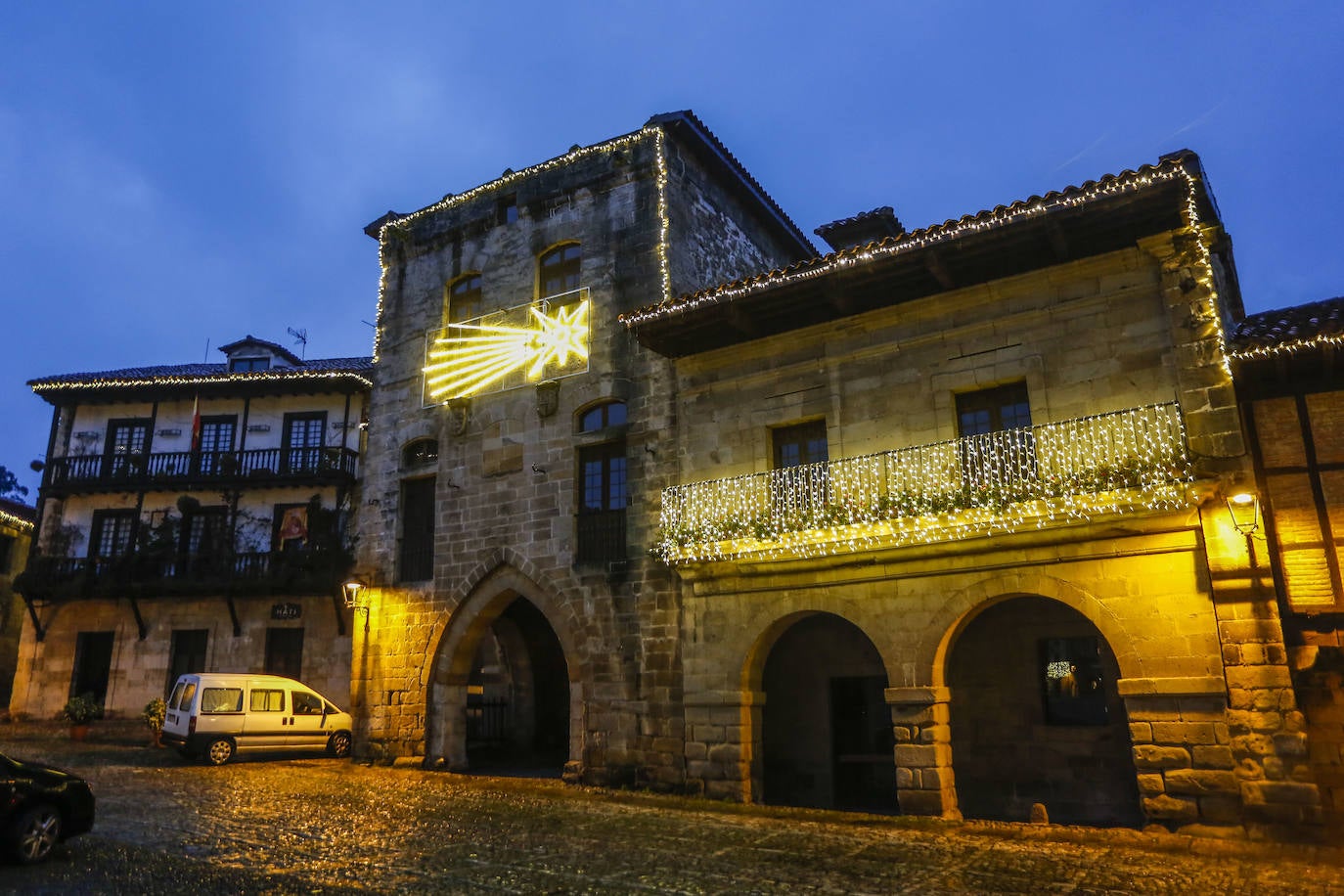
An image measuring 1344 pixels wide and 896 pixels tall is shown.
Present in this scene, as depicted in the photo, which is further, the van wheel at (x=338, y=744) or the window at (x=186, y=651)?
the window at (x=186, y=651)

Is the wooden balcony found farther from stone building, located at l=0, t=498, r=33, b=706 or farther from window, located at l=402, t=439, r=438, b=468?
stone building, located at l=0, t=498, r=33, b=706

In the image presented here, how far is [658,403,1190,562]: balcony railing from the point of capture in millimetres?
11031

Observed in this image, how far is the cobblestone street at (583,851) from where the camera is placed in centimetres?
819

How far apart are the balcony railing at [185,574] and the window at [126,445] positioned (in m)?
2.74

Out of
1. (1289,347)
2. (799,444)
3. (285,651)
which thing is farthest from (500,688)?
(1289,347)

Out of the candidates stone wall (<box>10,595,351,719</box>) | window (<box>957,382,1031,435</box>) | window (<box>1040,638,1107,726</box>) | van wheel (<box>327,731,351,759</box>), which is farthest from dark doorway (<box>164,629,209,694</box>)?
window (<box>1040,638,1107,726</box>)

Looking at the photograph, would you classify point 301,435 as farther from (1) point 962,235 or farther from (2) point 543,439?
(1) point 962,235

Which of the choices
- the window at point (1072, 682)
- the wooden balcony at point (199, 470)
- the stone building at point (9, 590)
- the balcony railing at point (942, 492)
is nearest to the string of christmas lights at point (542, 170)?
the balcony railing at point (942, 492)

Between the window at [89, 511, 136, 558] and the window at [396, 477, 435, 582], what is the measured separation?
452 inches

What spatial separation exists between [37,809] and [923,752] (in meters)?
10.1

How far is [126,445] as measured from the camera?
2670cm

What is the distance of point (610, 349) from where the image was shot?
1716cm

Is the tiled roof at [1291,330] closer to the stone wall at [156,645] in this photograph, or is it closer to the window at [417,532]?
the window at [417,532]

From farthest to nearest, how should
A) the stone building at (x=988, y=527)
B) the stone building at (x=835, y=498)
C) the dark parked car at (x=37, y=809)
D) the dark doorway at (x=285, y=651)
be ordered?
the dark doorway at (x=285, y=651)
the stone building at (x=835, y=498)
the stone building at (x=988, y=527)
the dark parked car at (x=37, y=809)
